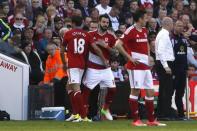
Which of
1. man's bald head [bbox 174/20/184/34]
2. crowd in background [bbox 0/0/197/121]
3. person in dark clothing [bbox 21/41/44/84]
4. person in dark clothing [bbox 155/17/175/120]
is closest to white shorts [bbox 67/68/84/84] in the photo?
crowd in background [bbox 0/0/197/121]

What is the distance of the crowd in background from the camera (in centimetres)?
2244

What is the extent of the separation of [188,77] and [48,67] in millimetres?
3867

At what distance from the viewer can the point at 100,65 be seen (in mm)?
19953

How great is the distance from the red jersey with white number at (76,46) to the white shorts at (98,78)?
466 millimetres

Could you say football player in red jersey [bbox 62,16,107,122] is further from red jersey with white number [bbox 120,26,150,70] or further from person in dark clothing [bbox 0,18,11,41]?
person in dark clothing [bbox 0,18,11,41]

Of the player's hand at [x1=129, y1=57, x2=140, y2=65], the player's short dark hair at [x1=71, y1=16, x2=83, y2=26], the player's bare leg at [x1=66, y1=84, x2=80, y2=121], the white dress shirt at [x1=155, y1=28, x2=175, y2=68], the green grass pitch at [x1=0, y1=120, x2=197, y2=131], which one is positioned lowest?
the green grass pitch at [x1=0, y1=120, x2=197, y2=131]

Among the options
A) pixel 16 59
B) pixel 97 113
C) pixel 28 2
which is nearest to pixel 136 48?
pixel 97 113

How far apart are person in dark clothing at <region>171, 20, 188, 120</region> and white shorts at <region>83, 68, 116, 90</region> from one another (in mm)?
2123

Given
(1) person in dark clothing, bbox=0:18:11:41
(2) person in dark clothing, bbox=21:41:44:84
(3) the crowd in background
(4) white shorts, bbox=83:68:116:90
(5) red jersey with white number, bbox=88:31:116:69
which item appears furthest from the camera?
(1) person in dark clothing, bbox=0:18:11:41

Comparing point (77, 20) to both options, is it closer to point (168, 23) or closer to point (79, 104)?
point (79, 104)

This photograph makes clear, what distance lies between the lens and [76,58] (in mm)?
19328

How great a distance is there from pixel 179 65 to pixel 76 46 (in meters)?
3.36

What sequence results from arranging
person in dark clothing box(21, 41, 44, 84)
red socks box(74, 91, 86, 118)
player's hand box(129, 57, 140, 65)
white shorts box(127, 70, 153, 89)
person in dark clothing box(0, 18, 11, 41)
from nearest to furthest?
1. player's hand box(129, 57, 140, 65)
2. white shorts box(127, 70, 153, 89)
3. red socks box(74, 91, 86, 118)
4. person in dark clothing box(21, 41, 44, 84)
5. person in dark clothing box(0, 18, 11, 41)

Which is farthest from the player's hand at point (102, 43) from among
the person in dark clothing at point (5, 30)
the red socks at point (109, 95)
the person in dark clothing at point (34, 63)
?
the person in dark clothing at point (5, 30)
